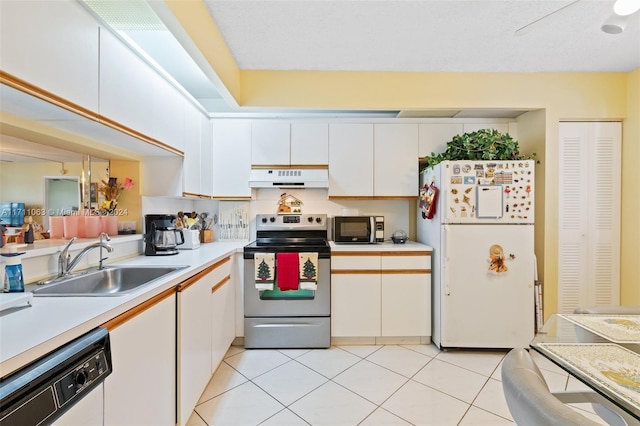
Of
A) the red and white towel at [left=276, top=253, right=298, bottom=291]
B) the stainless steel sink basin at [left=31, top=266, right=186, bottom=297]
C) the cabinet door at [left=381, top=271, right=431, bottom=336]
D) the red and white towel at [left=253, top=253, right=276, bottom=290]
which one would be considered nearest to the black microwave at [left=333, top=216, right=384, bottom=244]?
the cabinet door at [left=381, top=271, right=431, bottom=336]

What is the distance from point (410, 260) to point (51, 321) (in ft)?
8.02

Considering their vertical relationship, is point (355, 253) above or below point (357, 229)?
below

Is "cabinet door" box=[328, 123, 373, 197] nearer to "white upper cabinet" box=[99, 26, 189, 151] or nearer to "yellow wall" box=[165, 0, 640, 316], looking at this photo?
"yellow wall" box=[165, 0, 640, 316]

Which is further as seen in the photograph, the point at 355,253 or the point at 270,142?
the point at 270,142

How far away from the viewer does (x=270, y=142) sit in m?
2.95

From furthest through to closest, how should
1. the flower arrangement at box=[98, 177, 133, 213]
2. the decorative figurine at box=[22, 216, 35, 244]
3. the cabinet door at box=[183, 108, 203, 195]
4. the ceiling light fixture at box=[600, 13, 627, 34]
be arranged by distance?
1. the cabinet door at box=[183, 108, 203, 195]
2. the flower arrangement at box=[98, 177, 133, 213]
3. the decorative figurine at box=[22, 216, 35, 244]
4. the ceiling light fixture at box=[600, 13, 627, 34]

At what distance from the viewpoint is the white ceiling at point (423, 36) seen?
183 cm

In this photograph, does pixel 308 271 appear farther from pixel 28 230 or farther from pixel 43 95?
pixel 43 95

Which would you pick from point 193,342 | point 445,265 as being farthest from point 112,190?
point 445,265

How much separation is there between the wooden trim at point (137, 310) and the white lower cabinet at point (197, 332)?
0.37 ft

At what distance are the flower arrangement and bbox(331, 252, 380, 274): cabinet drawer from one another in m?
1.80

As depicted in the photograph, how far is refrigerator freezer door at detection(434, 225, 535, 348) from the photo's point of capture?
2.45 m

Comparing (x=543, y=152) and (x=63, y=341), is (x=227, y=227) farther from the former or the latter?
(x=543, y=152)

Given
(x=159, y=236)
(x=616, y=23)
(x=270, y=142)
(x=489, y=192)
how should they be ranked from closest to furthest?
(x=616, y=23), (x=159, y=236), (x=489, y=192), (x=270, y=142)
